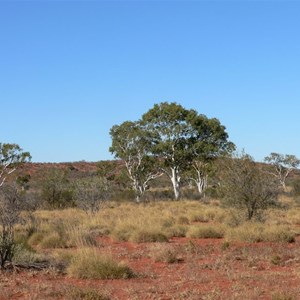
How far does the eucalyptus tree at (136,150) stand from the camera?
148ft

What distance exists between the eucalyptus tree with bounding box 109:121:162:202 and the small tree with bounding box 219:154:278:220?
2361 centimetres

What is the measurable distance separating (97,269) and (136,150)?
3530 cm

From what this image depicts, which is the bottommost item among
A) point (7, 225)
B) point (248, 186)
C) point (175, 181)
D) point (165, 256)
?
point (165, 256)

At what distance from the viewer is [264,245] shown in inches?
634

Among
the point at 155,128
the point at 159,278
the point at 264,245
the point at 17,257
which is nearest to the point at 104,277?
the point at 159,278

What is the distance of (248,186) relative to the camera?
20.8 metres

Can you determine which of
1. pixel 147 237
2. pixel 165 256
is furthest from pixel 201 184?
pixel 165 256

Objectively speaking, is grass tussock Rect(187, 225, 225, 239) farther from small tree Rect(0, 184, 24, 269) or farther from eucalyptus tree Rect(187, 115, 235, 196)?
eucalyptus tree Rect(187, 115, 235, 196)

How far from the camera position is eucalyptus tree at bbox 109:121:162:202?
148 feet

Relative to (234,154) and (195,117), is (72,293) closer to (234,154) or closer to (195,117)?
(234,154)

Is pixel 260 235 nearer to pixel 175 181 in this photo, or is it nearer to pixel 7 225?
pixel 7 225

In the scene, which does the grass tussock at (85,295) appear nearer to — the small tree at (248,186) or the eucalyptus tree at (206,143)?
the small tree at (248,186)

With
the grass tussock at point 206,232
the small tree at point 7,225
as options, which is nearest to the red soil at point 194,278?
the small tree at point 7,225

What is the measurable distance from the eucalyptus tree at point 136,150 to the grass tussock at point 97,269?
33.2 m
